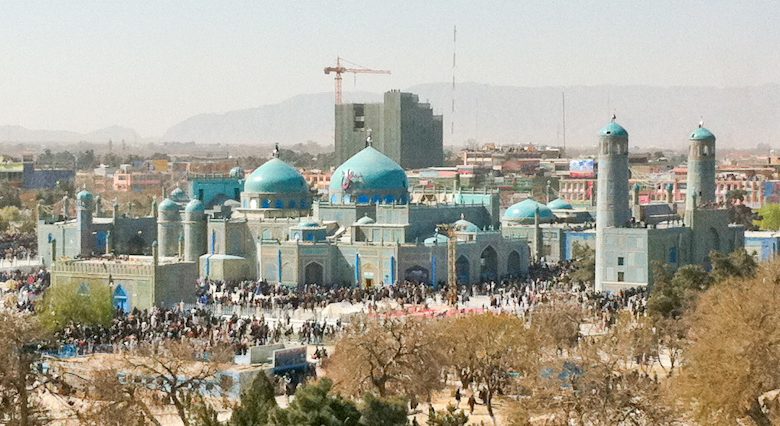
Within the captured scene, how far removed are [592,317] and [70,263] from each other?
17.3 meters

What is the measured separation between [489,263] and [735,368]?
34886 millimetres

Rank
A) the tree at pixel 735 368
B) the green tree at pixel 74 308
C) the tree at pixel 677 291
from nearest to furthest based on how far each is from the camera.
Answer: the tree at pixel 735 368
the tree at pixel 677 291
the green tree at pixel 74 308

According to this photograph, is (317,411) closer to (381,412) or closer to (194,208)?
(381,412)

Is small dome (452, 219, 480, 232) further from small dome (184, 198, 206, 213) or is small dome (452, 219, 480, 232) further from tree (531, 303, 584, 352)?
tree (531, 303, 584, 352)

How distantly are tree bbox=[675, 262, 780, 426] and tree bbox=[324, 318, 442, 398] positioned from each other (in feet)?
18.3

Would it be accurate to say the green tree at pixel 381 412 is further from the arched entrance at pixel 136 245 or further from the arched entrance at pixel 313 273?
the arched entrance at pixel 136 245

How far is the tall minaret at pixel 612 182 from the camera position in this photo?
196 feet

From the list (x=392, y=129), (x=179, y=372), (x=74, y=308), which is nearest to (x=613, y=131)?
(x=74, y=308)

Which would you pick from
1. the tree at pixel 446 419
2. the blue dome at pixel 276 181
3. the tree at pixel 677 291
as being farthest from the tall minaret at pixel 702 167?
the tree at pixel 446 419

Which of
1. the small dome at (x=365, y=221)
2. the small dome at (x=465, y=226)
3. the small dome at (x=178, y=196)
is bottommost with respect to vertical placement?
the small dome at (x=465, y=226)

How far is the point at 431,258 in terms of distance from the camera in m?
59.4

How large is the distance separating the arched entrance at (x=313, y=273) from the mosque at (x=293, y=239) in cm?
4

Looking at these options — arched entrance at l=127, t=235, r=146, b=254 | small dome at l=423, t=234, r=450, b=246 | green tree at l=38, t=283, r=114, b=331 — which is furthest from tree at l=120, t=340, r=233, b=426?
arched entrance at l=127, t=235, r=146, b=254

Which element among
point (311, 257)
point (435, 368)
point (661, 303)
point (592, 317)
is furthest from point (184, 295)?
point (435, 368)
